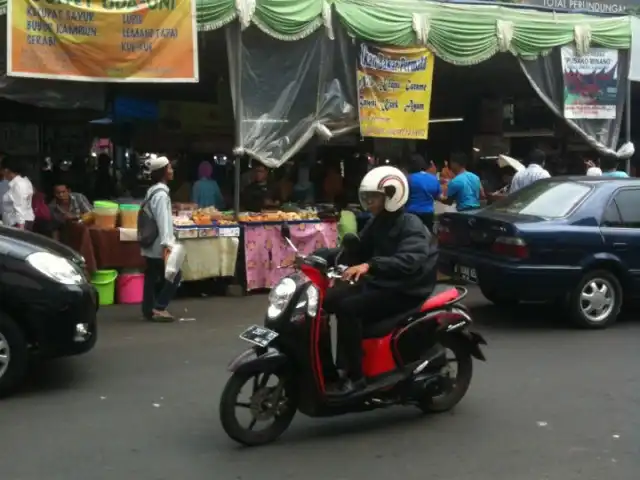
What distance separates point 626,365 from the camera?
22.6ft

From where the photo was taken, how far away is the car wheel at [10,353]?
5.66m

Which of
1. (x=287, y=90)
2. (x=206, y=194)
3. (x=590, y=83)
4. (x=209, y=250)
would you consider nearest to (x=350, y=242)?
(x=209, y=250)

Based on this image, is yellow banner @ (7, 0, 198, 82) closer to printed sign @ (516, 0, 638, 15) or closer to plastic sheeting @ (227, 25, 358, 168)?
plastic sheeting @ (227, 25, 358, 168)

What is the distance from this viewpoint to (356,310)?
4895mm

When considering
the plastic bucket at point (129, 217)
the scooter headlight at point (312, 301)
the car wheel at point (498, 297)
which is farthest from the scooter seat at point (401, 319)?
the plastic bucket at point (129, 217)

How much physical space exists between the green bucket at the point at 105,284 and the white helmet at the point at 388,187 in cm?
509

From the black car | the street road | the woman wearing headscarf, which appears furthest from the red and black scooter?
the woman wearing headscarf

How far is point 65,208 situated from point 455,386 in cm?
579

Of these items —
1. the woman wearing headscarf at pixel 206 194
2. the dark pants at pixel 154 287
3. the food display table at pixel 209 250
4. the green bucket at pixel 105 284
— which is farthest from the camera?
the woman wearing headscarf at pixel 206 194

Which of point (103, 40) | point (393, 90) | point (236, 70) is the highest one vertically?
point (103, 40)

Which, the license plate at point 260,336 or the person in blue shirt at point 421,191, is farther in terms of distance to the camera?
the person in blue shirt at point 421,191

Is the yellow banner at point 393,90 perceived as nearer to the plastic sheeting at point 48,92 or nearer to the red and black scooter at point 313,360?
the plastic sheeting at point 48,92

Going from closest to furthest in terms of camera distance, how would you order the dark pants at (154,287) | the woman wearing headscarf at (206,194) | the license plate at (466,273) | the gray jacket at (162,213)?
the gray jacket at (162,213)
the license plate at (466,273)
the dark pants at (154,287)
the woman wearing headscarf at (206,194)

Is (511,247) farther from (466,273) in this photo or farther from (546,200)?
(546,200)
